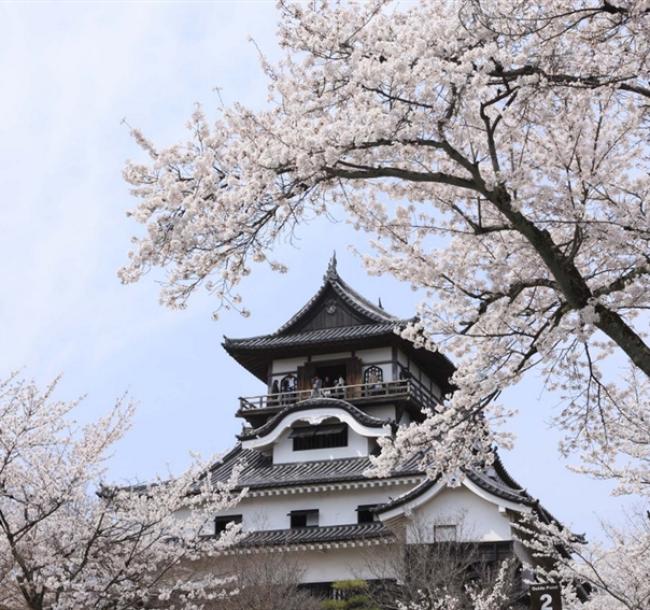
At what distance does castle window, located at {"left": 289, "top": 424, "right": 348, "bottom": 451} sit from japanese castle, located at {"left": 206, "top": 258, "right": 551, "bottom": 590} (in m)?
0.03

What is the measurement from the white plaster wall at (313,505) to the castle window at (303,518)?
4.7 inches

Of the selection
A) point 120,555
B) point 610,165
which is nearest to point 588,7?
point 610,165

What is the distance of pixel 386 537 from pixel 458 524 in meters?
1.98

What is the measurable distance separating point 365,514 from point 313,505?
5.27 feet

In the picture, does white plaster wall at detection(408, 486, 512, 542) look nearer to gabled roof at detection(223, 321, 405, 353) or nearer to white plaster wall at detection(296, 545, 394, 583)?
white plaster wall at detection(296, 545, 394, 583)

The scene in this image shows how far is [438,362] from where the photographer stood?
31.6 m

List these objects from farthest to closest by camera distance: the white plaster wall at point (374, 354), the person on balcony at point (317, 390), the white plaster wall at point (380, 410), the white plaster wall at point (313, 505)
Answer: the white plaster wall at point (374, 354), the white plaster wall at point (380, 410), the person on balcony at point (317, 390), the white plaster wall at point (313, 505)

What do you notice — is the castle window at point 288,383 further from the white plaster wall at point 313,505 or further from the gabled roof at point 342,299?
the white plaster wall at point 313,505

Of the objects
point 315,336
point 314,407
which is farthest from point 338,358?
point 314,407

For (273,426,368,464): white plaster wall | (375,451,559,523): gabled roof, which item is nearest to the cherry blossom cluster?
(375,451,559,523): gabled roof

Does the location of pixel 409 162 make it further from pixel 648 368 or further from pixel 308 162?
pixel 648 368

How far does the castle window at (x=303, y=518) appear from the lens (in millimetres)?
25203

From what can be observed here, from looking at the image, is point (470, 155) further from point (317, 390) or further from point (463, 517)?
point (317, 390)

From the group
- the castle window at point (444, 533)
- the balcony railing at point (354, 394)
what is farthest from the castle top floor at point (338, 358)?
the castle window at point (444, 533)
